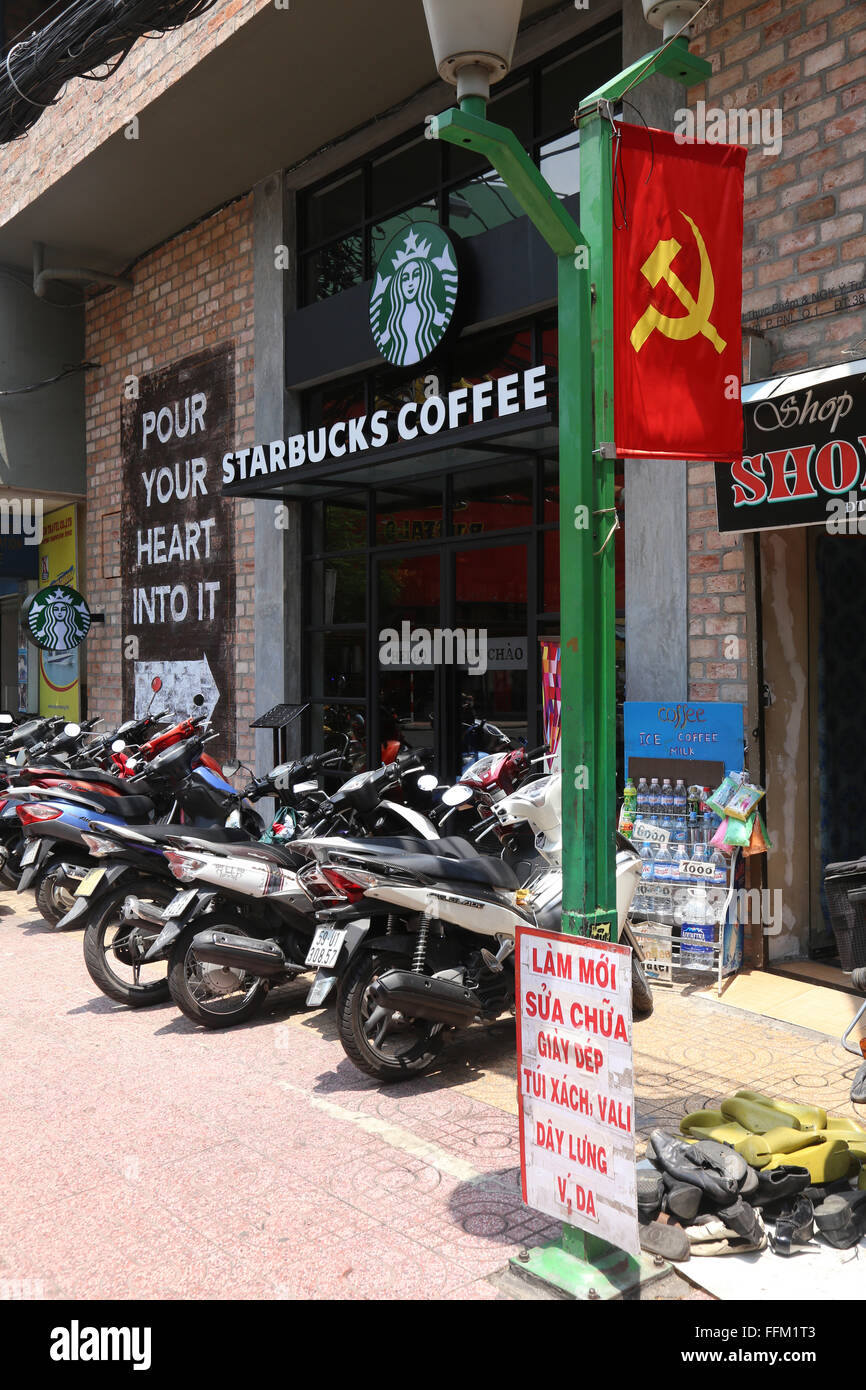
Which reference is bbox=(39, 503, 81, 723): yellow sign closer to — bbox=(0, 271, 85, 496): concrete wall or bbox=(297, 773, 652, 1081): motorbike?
bbox=(0, 271, 85, 496): concrete wall

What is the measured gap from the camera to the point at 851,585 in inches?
267

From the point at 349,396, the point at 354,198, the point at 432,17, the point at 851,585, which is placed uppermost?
the point at 354,198

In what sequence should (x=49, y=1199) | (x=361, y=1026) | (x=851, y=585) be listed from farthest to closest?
1. (x=851, y=585)
2. (x=361, y=1026)
3. (x=49, y=1199)

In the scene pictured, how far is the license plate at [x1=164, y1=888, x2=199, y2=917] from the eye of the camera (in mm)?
5316

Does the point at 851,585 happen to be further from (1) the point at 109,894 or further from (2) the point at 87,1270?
(2) the point at 87,1270

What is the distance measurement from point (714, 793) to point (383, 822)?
1785 millimetres

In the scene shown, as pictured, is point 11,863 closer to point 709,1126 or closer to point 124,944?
point 124,944

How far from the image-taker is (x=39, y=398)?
1313 centimetres

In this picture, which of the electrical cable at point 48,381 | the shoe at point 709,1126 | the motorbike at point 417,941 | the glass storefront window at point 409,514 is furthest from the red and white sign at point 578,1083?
the electrical cable at point 48,381

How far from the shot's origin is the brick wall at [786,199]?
5699mm

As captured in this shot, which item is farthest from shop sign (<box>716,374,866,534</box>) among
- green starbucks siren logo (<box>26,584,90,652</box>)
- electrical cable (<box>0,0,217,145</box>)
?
green starbucks siren logo (<box>26,584,90,652</box>)

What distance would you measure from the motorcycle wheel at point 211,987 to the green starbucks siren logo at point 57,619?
8.11m

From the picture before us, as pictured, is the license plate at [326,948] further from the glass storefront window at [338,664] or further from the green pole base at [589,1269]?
the glass storefront window at [338,664]
